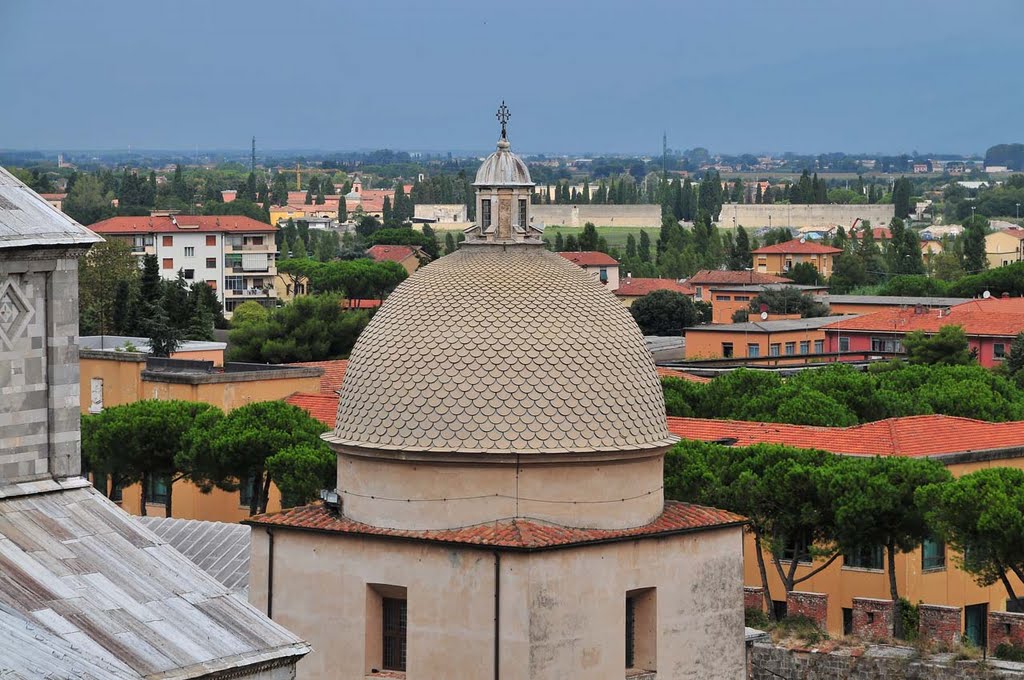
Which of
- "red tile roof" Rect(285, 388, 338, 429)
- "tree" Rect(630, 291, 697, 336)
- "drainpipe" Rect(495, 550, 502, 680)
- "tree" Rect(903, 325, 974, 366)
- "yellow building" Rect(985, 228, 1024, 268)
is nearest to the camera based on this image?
"drainpipe" Rect(495, 550, 502, 680)

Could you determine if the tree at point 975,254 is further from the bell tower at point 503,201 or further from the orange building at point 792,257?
the bell tower at point 503,201

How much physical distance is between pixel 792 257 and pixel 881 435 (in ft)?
349

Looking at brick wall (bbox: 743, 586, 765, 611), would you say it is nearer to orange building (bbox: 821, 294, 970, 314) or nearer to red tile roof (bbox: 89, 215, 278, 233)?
orange building (bbox: 821, 294, 970, 314)

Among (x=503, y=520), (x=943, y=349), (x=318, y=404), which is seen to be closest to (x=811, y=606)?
(x=503, y=520)

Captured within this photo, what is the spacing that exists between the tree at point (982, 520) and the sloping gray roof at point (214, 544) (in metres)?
11.5

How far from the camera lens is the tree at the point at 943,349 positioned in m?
78.6

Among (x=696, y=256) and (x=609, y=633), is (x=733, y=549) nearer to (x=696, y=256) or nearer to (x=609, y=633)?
(x=609, y=633)

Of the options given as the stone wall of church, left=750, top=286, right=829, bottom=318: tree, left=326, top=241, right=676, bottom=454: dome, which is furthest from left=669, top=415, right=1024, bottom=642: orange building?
left=750, top=286, right=829, bottom=318: tree

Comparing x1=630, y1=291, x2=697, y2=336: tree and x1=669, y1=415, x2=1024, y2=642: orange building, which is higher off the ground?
x1=669, y1=415, x2=1024, y2=642: orange building

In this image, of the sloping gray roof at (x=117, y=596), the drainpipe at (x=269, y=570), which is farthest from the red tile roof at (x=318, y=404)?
the sloping gray roof at (x=117, y=596)

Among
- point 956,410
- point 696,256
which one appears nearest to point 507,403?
point 956,410

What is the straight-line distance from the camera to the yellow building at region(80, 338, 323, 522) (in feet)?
172

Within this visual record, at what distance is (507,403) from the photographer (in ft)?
101

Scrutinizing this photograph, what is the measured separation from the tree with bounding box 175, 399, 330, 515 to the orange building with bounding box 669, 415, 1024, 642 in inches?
310
